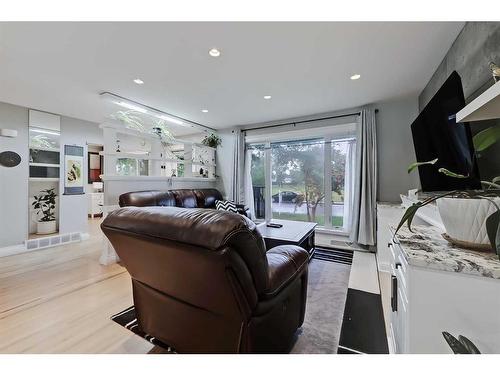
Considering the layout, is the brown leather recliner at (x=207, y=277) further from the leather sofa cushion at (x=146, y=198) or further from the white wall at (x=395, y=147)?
the white wall at (x=395, y=147)

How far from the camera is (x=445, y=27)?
177 centimetres

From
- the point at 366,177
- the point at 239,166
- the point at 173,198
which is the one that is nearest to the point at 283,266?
the point at 173,198

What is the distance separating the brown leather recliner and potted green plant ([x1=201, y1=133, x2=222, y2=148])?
4028 millimetres

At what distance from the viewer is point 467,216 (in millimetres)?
858

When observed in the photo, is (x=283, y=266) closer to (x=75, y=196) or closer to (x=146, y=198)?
(x=146, y=198)

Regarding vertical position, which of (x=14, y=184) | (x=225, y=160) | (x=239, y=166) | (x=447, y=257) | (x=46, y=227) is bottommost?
(x=46, y=227)

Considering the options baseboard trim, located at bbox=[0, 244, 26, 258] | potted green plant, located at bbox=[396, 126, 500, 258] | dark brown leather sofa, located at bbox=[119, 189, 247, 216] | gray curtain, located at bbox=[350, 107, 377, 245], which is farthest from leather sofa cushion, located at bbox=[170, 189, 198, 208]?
potted green plant, located at bbox=[396, 126, 500, 258]

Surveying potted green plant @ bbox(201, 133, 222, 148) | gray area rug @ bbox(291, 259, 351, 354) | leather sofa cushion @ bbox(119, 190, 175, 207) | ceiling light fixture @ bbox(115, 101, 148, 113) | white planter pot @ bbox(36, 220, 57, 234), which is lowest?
gray area rug @ bbox(291, 259, 351, 354)

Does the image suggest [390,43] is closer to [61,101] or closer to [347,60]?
[347,60]

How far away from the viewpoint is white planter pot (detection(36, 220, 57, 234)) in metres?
3.86

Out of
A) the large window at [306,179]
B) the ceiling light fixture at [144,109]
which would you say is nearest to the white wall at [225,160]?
the large window at [306,179]

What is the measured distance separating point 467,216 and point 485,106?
1.36ft

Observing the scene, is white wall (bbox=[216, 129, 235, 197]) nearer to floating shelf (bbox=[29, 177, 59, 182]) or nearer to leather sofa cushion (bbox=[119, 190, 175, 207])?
leather sofa cushion (bbox=[119, 190, 175, 207])

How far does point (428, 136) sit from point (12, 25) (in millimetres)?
3597
